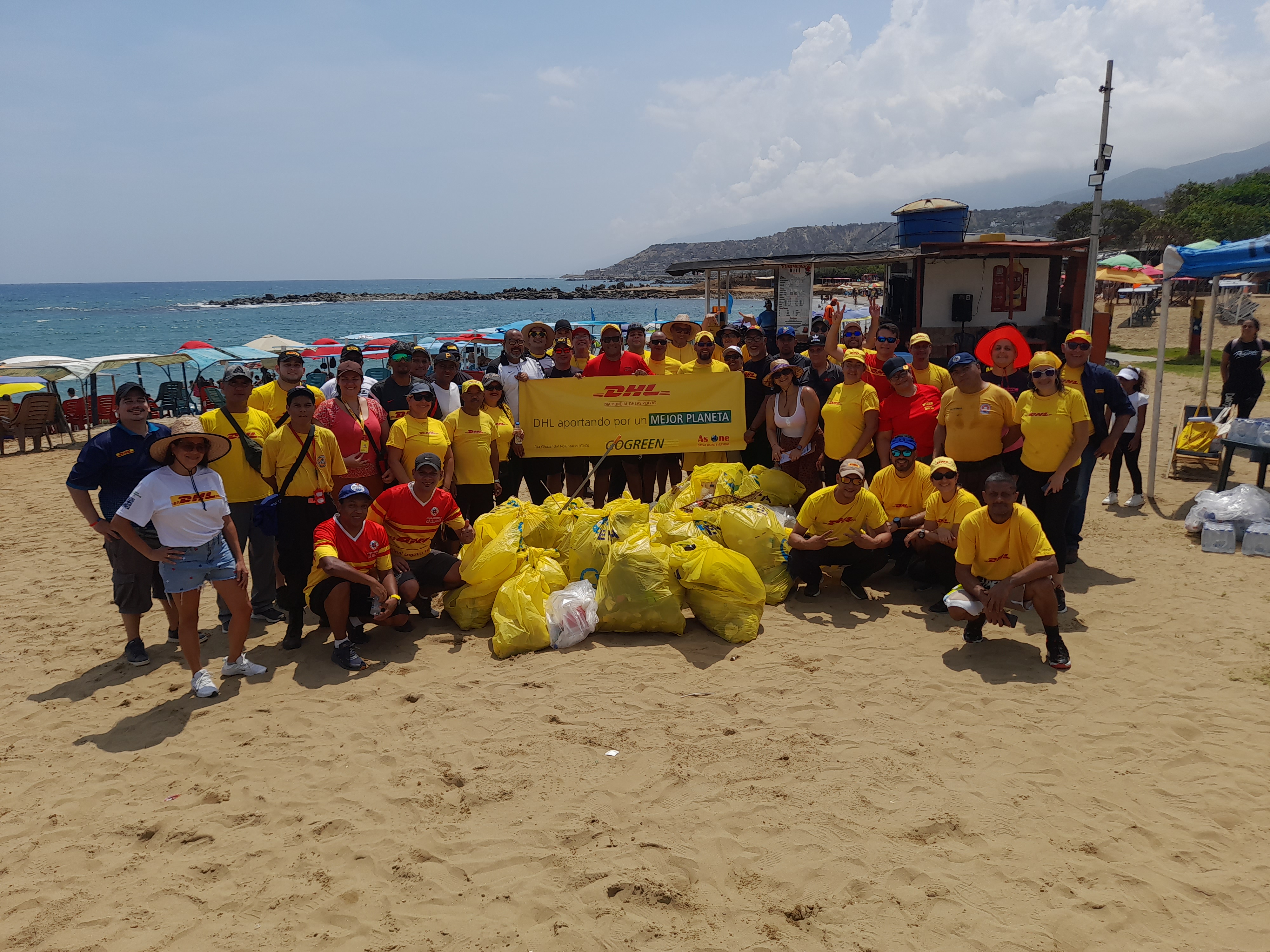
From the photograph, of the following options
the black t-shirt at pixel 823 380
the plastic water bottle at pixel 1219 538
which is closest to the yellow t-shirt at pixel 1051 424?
the black t-shirt at pixel 823 380

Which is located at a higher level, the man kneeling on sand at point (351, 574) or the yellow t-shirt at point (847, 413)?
the yellow t-shirt at point (847, 413)

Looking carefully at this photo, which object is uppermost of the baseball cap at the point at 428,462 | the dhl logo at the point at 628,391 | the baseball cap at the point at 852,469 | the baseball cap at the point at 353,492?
the dhl logo at the point at 628,391

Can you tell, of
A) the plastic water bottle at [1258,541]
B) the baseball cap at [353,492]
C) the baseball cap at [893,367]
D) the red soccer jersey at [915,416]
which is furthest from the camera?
the plastic water bottle at [1258,541]

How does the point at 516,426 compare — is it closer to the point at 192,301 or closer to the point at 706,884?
the point at 706,884

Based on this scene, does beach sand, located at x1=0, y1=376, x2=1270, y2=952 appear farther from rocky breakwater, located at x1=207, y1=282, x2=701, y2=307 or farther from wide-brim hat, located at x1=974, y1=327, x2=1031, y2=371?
rocky breakwater, located at x1=207, y1=282, x2=701, y2=307

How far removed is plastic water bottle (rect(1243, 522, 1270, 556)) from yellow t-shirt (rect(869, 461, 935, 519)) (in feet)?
10.0

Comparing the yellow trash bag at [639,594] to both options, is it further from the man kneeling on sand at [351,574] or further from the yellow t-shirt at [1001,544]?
the yellow t-shirt at [1001,544]

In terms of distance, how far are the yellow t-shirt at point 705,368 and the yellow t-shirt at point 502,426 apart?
1669mm

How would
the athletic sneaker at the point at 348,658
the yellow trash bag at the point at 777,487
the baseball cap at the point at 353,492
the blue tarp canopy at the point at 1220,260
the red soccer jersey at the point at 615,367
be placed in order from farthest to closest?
the blue tarp canopy at the point at 1220,260, the red soccer jersey at the point at 615,367, the yellow trash bag at the point at 777,487, the athletic sneaker at the point at 348,658, the baseball cap at the point at 353,492

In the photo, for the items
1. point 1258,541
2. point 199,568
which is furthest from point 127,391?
point 1258,541

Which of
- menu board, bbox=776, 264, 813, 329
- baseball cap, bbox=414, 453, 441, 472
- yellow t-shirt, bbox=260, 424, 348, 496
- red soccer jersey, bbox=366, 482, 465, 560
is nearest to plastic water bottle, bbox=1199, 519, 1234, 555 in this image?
red soccer jersey, bbox=366, 482, 465, 560

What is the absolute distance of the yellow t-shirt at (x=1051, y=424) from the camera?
543 cm

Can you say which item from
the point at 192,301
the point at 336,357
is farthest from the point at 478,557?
the point at 192,301

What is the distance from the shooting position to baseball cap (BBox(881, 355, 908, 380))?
19.6 ft
